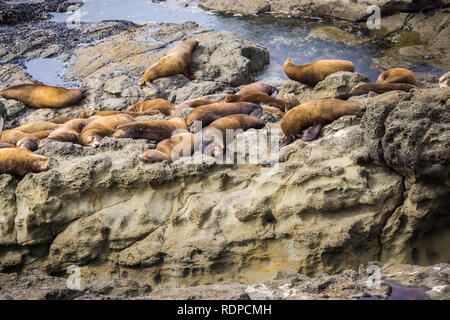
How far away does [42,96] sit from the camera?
29.1 ft

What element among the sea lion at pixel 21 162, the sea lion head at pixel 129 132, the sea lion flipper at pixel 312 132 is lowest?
the sea lion at pixel 21 162

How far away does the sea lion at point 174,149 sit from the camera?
16.1ft

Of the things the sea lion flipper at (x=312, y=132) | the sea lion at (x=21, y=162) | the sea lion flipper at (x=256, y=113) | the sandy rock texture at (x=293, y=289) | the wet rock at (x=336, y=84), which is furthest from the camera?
the wet rock at (x=336, y=84)

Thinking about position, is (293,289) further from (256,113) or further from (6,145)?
(6,145)

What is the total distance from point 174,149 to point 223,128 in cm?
84

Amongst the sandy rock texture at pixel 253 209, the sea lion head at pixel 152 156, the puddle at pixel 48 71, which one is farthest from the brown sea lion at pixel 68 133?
the puddle at pixel 48 71

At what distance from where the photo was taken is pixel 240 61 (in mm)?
9898

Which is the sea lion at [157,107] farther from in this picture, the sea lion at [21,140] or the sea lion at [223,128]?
the sea lion at [21,140]

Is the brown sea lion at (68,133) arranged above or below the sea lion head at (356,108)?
below

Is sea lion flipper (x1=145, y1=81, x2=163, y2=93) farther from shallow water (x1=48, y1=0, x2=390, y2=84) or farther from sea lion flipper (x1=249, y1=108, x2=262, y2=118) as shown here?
sea lion flipper (x1=249, y1=108, x2=262, y2=118)

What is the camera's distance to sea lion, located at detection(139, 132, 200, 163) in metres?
4.91

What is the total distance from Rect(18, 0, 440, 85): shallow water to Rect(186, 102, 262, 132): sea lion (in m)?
3.54

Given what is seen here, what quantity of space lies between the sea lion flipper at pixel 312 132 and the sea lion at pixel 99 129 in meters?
2.47
